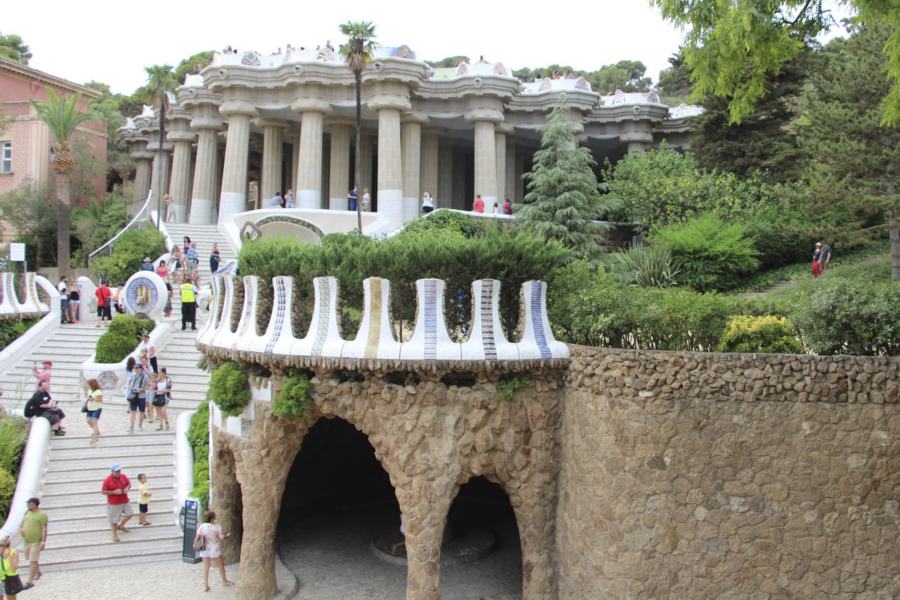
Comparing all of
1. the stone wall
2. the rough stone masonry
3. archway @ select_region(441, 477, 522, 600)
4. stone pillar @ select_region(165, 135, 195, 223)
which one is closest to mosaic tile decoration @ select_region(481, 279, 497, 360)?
the rough stone masonry

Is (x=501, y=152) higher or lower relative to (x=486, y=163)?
higher

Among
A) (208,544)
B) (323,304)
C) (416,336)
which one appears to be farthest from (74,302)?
(416,336)

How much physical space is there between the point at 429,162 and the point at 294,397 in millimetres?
Answer: 23695

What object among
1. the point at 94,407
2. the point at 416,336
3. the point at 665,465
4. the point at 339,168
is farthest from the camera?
the point at 339,168

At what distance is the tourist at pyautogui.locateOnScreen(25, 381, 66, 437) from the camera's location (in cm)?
1612

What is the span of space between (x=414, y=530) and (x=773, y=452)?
572 centimetres

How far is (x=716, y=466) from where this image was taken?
10188 millimetres

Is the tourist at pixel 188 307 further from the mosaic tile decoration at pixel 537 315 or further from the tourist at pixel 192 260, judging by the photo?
the mosaic tile decoration at pixel 537 315

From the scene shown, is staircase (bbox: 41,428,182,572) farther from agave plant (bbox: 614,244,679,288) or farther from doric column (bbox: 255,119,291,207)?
doric column (bbox: 255,119,291,207)

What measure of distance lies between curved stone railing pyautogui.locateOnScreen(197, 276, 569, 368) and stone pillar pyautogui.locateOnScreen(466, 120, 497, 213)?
19.4 meters

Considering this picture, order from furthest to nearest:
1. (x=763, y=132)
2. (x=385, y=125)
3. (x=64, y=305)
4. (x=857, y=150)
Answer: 1. (x=385, y=125)
2. (x=763, y=132)
3. (x=64, y=305)
4. (x=857, y=150)

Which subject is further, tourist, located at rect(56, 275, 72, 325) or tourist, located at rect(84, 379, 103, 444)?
tourist, located at rect(56, 275, 72, 325)

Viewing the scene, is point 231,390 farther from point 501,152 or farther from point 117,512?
point 501,152

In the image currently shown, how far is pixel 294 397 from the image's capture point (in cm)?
1184
